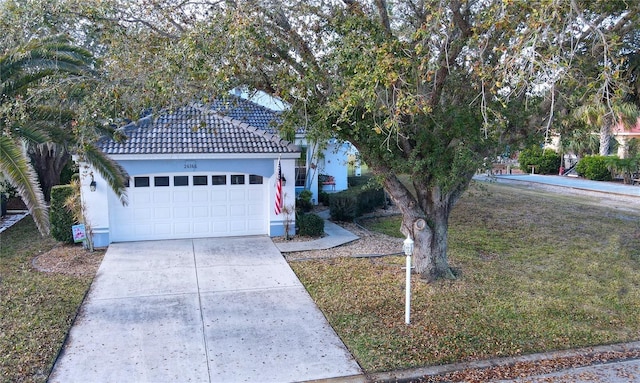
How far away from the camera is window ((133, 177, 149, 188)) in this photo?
13805 mm

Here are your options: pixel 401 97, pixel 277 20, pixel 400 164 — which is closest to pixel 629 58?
pixel 400 164

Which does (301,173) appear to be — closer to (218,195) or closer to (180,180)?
(218,195)

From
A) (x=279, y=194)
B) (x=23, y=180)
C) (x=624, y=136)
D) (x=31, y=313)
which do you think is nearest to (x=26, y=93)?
(x=23, y=180)

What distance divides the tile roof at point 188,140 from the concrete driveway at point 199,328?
3167 millimetres

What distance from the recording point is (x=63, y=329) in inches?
304

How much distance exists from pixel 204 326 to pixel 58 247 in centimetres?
759

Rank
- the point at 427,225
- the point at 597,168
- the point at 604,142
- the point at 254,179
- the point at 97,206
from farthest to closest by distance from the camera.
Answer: the point at 604,142 < the point at 597,168 < the point at 254,179 < the point at 97,206 < the point at 427,225

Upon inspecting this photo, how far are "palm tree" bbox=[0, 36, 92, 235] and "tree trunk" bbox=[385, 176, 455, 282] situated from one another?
6478 mm

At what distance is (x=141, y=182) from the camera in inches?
546

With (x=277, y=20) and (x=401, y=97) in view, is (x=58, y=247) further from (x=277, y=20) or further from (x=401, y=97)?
(x=401, y=97)

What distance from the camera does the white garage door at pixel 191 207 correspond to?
13891 mm

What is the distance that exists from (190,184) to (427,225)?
7.29 meters

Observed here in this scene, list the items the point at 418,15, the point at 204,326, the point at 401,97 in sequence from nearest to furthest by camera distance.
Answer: the point at 401,97, the point at 204,326, the point at 418,15

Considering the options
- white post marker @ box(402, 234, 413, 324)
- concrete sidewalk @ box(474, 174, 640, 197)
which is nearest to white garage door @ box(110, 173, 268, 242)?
white post marker @ box(402, 234, 413, 324)
